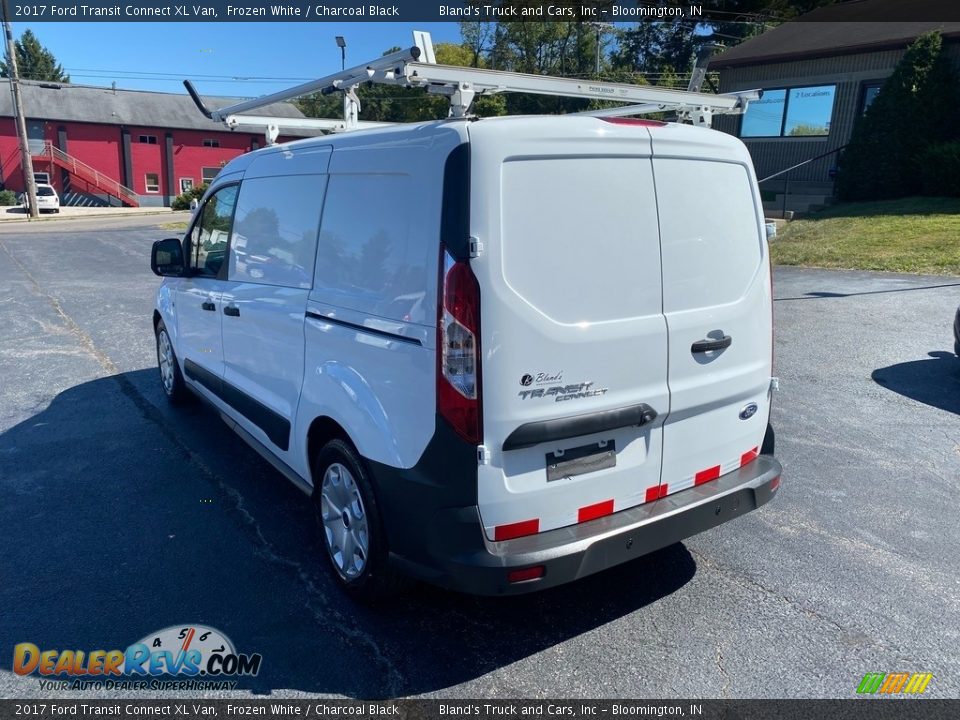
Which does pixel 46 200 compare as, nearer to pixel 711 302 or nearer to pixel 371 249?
pixel 371 249

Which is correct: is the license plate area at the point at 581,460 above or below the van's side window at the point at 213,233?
below

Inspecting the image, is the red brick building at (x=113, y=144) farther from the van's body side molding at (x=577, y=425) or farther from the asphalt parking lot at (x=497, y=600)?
the van's body side molding at (x=577, y=425)

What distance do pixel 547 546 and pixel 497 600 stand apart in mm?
805

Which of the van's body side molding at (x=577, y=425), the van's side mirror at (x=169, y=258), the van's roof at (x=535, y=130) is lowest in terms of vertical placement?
the van's body side molding at (x=577, y=425)

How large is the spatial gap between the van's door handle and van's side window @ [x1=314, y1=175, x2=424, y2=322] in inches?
50.4

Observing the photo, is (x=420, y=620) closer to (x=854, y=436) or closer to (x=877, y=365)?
(x=854, y=436)

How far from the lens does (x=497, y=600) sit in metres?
3.58

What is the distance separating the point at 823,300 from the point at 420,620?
9.38 metres

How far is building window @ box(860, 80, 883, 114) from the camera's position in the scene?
68.0ft

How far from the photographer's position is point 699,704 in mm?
2846

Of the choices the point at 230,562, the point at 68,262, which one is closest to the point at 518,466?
the point at 230,562

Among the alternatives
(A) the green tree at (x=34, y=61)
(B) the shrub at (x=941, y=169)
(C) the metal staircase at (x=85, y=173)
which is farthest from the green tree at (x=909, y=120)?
(A) the green tree at (x=34, y=61)

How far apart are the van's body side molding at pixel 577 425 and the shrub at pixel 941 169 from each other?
59.9 ft

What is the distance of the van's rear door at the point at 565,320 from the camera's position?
278 cm
